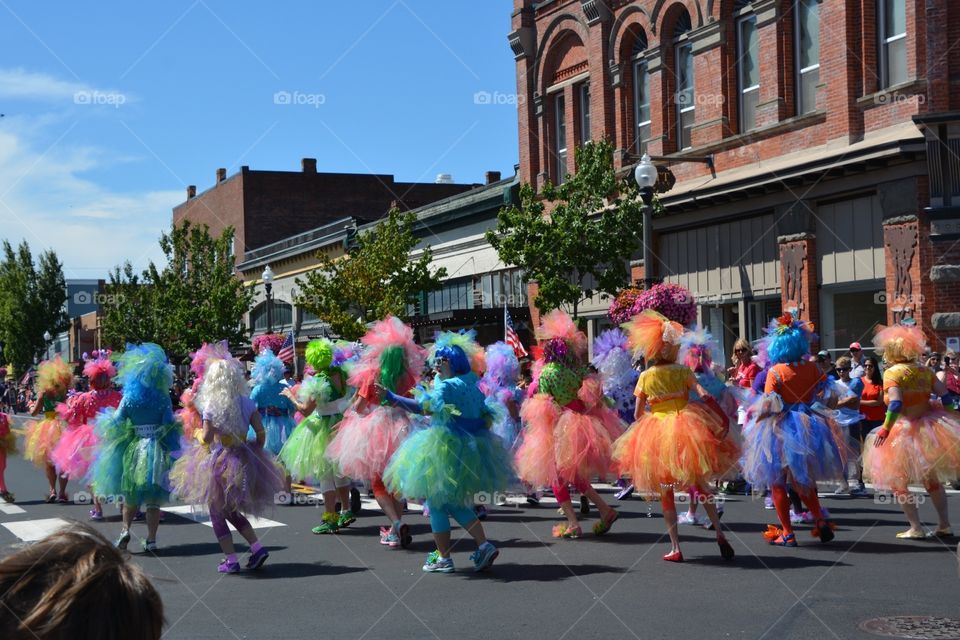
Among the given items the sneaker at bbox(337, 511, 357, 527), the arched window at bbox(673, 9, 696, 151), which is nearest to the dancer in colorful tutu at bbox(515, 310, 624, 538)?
the sneaker at bbox(337, 511, 357, 527)

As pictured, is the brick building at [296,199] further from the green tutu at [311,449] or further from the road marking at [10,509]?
the green tutu at [311,449]

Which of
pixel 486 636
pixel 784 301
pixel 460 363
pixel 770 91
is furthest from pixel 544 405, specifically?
pixel 770 91

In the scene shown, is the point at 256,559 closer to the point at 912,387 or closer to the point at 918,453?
the point at 918,453

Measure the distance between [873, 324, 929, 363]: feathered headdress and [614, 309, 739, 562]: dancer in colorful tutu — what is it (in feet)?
6.47

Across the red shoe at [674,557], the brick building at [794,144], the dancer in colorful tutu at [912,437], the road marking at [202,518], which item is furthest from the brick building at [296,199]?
the red shoe at [674,557]

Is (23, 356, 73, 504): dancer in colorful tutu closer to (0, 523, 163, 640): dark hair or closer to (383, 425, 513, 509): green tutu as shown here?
(383, 425, 513, 509): green tutu

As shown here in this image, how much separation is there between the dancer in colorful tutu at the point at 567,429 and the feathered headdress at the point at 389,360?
4.37 ft

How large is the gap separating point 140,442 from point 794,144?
15.7 meters

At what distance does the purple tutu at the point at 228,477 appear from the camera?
907cm

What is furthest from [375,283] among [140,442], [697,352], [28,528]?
[140,442]

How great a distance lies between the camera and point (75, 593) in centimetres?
161

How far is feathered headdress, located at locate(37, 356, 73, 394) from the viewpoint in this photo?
15320 millimetres

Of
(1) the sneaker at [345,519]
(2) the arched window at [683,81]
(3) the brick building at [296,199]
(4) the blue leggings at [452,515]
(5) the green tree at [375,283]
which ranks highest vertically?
(3) the brick building at [296,199]

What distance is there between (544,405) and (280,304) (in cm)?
4549
